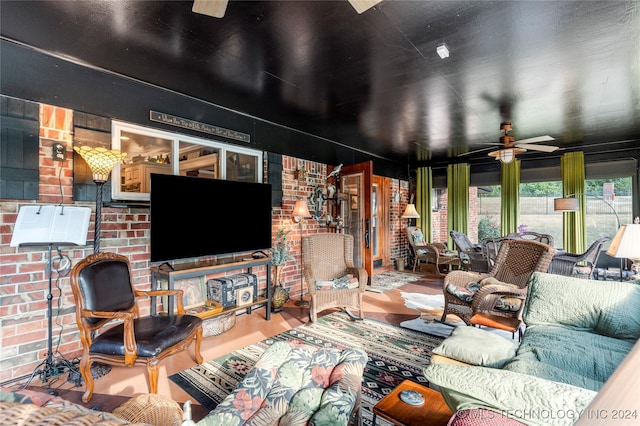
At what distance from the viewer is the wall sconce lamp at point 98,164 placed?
2346 millimetres

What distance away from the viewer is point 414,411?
1.40 metres

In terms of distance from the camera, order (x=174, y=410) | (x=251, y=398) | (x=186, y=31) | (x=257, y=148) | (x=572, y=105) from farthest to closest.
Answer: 1. (x=257, y=148)
2. (x=572, y=105)
3. (x=186, y=31)
4. (x=251, y=398)
5. (x=174, y=410)

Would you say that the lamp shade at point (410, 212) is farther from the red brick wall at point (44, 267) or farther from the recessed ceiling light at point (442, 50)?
the red brick wall at point (44, 267)

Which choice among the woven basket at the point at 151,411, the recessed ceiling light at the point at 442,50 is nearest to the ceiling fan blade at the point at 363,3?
the recessed ceiling light at the point at 442,50

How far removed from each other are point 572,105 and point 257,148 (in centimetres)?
377

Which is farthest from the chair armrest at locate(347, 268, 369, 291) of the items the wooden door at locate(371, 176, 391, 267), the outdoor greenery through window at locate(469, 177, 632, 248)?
the outdoor greenery through window at locate(469, 177, 632, 248)

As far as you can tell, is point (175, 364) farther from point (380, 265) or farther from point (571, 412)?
point (380, 265)

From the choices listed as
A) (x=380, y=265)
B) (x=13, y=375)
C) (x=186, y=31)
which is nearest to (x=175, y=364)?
(x=13, y=375)

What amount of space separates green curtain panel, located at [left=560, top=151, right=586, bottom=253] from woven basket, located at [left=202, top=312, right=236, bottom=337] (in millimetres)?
5927

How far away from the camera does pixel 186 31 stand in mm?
2107

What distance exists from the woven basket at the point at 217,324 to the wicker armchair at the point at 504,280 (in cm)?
234

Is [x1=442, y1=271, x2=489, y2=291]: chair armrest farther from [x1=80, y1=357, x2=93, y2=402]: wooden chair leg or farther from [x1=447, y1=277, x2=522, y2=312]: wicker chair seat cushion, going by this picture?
[x1=80, y1=357, x2=93, y2=402]: wooden chair leg

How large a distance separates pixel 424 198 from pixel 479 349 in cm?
572

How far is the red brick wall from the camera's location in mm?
2250
